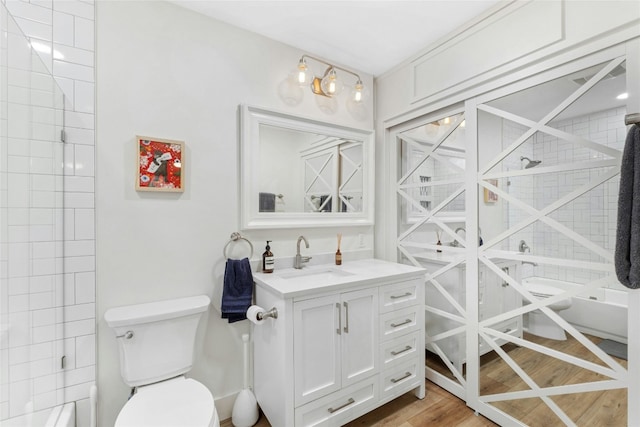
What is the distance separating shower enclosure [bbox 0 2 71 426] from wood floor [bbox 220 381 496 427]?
1034 millimetres

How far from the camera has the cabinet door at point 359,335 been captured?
1.65 meters

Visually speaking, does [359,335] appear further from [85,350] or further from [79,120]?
[79,120]

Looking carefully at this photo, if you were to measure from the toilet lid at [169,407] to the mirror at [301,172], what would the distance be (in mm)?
947

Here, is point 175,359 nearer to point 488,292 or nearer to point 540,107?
point 488,292

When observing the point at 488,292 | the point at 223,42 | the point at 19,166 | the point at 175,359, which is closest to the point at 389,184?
the point at 488,292

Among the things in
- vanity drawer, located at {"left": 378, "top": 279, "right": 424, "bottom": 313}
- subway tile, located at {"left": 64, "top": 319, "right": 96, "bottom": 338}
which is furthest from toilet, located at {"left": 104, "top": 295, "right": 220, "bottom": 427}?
vanity drawer, located at {"left": 378, "top": 279, "right": 424, "bottom": 313}

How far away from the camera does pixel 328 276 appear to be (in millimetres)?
1982

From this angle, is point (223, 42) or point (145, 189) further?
point (223, 42)

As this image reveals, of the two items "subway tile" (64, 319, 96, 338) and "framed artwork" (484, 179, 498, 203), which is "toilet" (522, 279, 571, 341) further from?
"subway tile" (64, 319, 96, 338)

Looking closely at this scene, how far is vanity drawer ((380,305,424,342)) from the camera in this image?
5.93 feet

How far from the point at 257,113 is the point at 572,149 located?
183 cm

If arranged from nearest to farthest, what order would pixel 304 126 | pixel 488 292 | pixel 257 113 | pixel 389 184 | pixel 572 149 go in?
1. pixel 572 149
2. pixel 488 292
3. pixel 257 113
4. pixel 304 126
5. pixel 389 184

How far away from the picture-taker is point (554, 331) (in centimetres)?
151

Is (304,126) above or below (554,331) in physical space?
above
